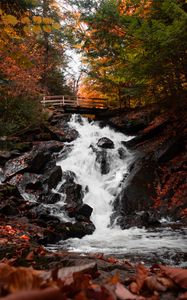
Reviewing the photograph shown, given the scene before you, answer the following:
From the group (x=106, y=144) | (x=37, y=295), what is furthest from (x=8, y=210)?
(x=37, y=295)

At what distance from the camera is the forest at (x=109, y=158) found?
7.53m

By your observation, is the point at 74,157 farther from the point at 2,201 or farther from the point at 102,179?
the point at 2,201

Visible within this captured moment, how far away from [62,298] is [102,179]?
1442cm

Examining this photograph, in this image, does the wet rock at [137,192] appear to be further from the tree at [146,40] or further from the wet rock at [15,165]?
the wet rock at [15,165]

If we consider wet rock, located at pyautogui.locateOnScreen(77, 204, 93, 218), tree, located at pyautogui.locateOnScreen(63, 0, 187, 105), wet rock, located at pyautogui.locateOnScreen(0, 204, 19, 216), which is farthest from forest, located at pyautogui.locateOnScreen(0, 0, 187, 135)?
wet rock, located at pyautogui.locateOnScreen(77, 204, 93, 218)

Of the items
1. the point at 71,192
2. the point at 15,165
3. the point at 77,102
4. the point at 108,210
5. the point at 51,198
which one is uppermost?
the point at 77,102

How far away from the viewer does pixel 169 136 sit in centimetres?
1639

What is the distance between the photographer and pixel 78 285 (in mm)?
1547

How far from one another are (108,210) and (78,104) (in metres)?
16.8

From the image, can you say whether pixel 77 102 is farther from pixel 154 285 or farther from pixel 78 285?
pixel 78 285

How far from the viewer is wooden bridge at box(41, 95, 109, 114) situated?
85.6 ft

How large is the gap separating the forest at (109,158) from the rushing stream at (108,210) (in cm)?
5

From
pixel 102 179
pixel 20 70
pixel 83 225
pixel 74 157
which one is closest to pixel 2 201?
pixel 83 225

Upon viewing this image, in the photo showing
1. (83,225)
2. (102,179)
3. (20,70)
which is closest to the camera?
(83,225)
